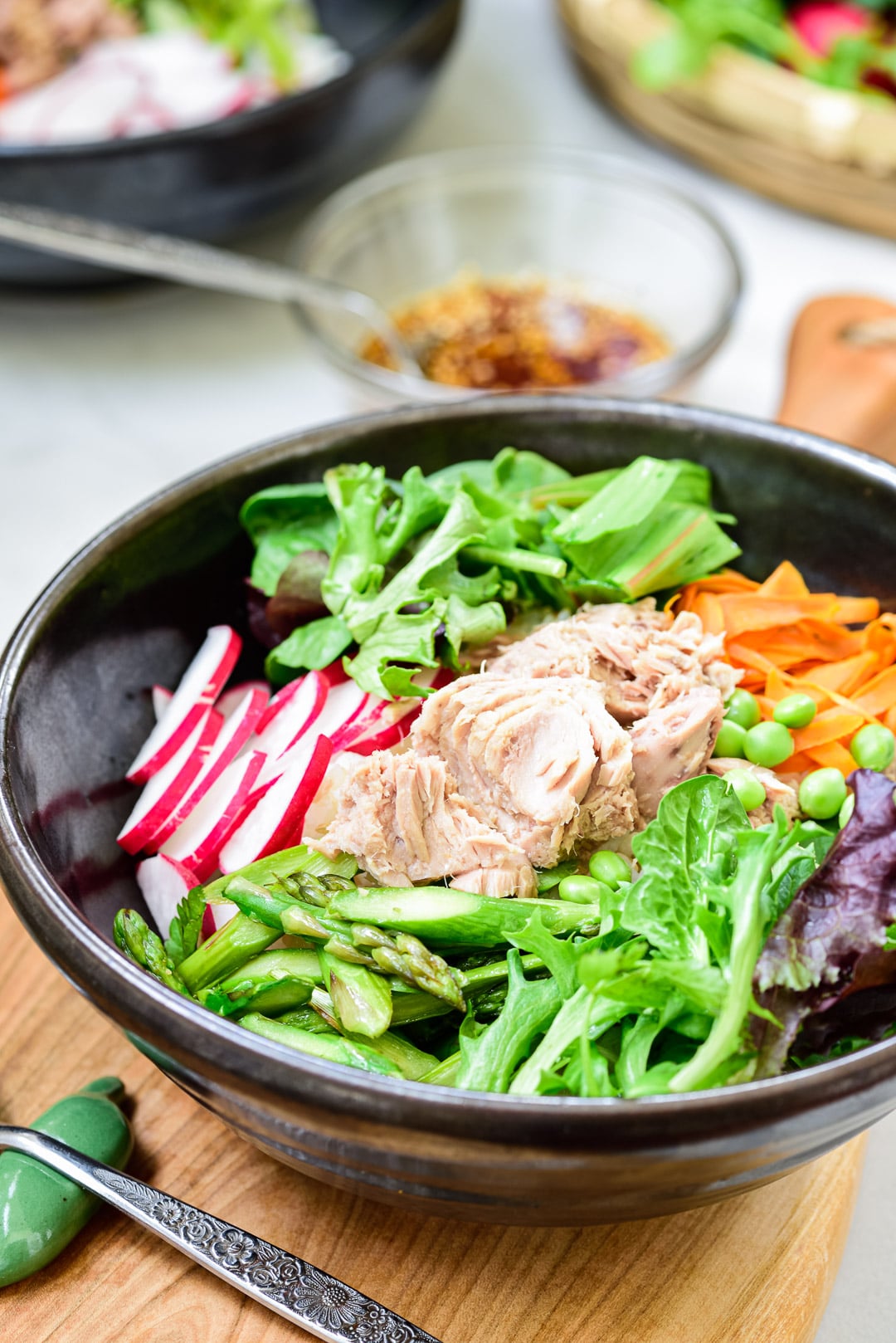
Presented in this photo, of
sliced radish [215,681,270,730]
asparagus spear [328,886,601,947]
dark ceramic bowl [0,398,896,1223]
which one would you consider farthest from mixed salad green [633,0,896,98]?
asparagus spear [328,886,601,947]

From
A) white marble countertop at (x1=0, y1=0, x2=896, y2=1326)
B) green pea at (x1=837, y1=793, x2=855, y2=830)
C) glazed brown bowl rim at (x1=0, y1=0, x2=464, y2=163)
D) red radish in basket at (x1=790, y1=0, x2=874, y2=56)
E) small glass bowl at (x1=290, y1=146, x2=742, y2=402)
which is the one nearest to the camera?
green pea at (x1=837, y1=793, x2=855, y2=830)

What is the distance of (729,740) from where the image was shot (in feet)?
6.59

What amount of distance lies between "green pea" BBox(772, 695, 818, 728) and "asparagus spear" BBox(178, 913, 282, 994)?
2.82 ft

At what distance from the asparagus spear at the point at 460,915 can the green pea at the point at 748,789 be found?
0.31 m

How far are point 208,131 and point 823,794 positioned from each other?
2485mm

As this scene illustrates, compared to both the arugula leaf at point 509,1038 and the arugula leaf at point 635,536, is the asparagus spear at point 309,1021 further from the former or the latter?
the arugula leaf at point 635,536

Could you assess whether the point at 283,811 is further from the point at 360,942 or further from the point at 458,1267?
the point at 458,1267

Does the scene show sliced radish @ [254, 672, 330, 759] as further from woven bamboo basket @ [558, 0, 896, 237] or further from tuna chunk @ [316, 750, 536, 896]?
woven bamboo basket @ [558, 0, 896, 237]

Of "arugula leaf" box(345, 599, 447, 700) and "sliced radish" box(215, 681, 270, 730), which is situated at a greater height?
"arugula leaf" box(345, 599, 447, 700)

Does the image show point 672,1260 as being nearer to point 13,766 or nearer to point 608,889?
point 608,889

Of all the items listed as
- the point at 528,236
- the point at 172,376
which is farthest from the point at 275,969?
the point at 528,236

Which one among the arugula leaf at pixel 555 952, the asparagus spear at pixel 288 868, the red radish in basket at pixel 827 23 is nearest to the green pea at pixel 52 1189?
the asparagus spear at pixel 288 868

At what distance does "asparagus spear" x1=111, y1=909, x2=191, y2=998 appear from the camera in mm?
1776

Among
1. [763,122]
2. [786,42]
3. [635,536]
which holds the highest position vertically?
[786,42]
